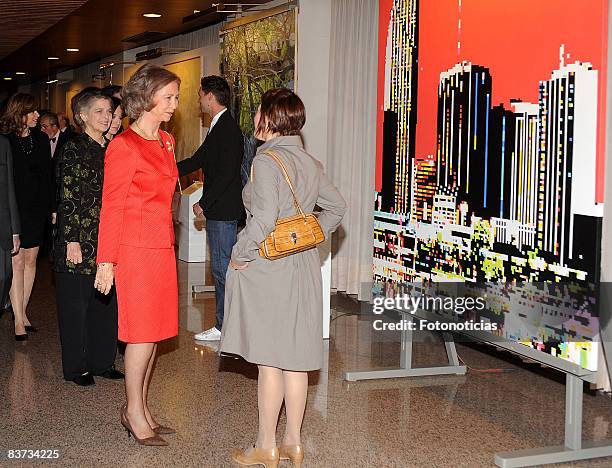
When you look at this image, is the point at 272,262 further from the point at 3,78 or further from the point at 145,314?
the point at 3,78

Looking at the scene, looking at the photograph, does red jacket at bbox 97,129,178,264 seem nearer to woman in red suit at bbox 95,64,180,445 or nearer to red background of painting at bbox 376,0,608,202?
woman in red suit at bbox 95,64,180,445

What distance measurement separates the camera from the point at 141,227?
3.64 m

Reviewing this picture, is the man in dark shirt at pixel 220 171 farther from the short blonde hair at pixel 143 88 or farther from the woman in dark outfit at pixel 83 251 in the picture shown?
the short blonde hair at pixel 143 88

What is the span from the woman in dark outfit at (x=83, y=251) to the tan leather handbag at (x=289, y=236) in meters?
1.70

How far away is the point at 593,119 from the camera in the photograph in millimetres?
3584

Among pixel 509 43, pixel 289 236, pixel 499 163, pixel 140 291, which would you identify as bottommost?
pixel 140 291

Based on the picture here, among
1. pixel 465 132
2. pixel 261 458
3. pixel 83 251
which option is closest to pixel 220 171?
→ pixel 83 251

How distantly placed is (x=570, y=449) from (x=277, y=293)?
1539 mm

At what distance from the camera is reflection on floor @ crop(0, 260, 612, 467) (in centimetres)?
390

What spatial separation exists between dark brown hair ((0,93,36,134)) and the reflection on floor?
1.50 metres

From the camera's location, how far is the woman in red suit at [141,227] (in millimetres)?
3600

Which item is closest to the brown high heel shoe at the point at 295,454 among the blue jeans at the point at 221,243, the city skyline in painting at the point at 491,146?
the city skyline in painting at the point at 491,146

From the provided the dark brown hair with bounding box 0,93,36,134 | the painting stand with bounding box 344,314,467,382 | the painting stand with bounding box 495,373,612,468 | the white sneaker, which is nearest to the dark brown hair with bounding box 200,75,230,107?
the dark brown hair with bounding box 0,93,36,134

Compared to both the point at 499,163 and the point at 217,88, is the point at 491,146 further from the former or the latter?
the point at 217,88
